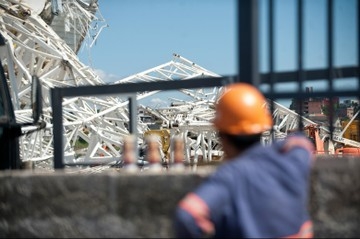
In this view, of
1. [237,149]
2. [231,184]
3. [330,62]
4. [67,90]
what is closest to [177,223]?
[231,184]

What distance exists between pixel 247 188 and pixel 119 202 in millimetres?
1387

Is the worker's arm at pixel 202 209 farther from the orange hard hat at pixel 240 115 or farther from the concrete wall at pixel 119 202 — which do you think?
the concrete wall at pixel 119 202

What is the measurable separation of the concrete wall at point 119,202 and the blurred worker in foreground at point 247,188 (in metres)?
0.68

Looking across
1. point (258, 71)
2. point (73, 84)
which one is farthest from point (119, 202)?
point (73, 84)

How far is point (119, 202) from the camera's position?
11.2 ft

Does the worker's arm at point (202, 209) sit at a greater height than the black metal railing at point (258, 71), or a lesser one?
lesser

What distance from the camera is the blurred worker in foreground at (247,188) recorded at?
2160mm

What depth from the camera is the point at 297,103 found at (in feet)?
13.7

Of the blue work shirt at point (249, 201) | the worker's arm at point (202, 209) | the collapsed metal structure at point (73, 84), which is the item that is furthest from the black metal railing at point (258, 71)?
the collapsed metal structure at point (73, 84)

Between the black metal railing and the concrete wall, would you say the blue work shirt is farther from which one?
the black metal railing

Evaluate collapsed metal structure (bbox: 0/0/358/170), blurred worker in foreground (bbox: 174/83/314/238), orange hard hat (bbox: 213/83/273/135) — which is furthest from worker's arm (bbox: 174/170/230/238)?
collapsed metal structure (bbox: 0/0/358/170)

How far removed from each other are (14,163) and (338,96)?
153 inches

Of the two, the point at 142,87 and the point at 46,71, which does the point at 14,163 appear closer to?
the point at 142,87

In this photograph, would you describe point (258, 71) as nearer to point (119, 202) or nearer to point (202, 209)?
point (119, 202)
